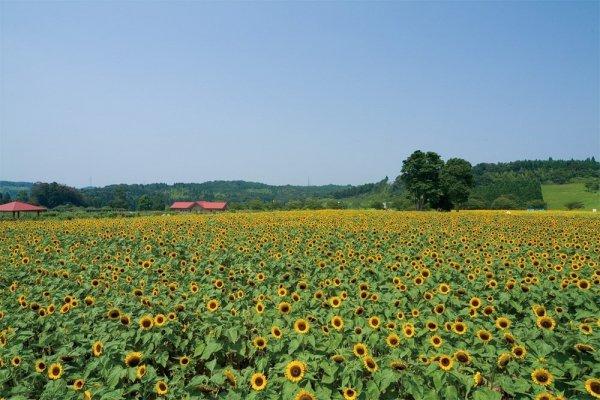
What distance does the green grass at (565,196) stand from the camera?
292 feet

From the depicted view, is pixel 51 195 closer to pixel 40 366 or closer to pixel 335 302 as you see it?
pixel 40 366

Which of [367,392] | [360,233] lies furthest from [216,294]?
[360,233]

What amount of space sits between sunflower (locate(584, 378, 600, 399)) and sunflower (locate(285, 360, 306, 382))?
2528 mm

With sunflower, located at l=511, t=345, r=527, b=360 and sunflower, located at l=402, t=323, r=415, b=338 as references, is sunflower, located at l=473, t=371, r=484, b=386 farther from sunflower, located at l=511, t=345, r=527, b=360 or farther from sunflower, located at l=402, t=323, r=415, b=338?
sunflower, located at l=402, t=323, r=415, b=338

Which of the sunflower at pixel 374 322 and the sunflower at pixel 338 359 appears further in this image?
the sunflower at pixel 374 322

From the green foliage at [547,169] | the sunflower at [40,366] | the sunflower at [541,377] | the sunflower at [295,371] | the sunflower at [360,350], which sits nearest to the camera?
the sunflower at [541,377]

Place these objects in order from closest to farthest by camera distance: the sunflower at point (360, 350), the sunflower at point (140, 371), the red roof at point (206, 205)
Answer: the sunflower at point (140, 371) < the sunflower at point (360, 350) < the red roof at point (206, 205)

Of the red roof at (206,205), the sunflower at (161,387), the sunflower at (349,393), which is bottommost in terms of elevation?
the sunflower at (161,387)

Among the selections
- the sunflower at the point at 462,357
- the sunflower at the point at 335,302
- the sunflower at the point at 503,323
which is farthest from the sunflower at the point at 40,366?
the sunflower at the point at 503,323

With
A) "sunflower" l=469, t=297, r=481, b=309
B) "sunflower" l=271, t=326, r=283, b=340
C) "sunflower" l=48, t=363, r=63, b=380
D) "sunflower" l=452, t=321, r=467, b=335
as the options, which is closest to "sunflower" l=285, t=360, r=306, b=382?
"sunflower" l=271, t=326, r=283, b=340

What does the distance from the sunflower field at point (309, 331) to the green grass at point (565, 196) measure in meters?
91.1

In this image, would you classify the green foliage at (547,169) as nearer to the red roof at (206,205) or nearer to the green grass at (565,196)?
the green grass at (565,196)

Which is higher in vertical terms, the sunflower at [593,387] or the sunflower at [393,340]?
the sunflower at [393,340]

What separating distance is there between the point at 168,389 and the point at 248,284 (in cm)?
417
